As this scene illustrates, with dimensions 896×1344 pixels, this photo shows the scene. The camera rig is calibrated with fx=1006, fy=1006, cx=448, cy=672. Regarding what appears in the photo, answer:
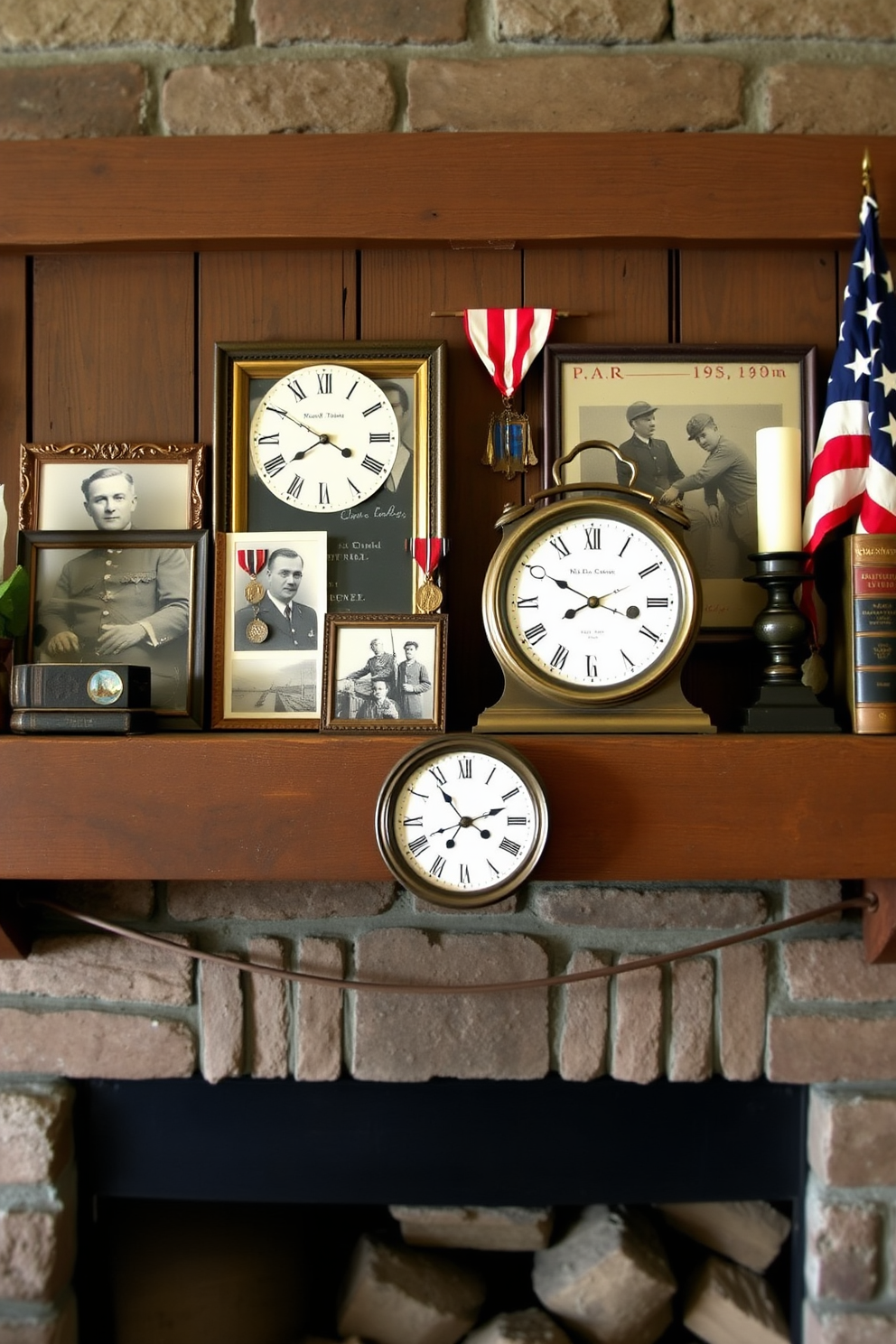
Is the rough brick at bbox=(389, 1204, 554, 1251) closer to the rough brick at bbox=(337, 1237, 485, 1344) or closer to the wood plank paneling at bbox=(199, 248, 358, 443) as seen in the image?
the rough brick at bbox=(337, 1237, 485, 1344)

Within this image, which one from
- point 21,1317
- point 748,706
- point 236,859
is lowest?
point 21,1317

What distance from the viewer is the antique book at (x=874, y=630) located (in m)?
1.19

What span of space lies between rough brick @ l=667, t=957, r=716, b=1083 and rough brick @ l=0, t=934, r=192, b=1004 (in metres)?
0.64

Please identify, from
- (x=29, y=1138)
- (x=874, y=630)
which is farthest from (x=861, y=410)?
(x=29, y=1138)

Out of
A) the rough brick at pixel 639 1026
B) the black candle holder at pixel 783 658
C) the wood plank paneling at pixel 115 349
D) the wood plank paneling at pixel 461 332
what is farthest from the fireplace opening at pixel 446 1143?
the wood plank paneling at pixel 115 349

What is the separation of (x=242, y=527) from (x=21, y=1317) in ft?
3.45

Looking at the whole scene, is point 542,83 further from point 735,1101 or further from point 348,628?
point 735,1101

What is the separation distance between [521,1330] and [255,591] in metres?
1.04

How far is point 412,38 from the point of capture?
4.44 ft

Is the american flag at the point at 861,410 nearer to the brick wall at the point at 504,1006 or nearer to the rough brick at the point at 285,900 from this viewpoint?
the brick wall at the point at 504,1006

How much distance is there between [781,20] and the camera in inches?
53.4

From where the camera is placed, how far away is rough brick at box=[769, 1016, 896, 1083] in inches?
51.4

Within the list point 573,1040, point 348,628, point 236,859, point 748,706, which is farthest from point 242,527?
point 573,1040

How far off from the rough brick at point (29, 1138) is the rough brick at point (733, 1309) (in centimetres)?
88
